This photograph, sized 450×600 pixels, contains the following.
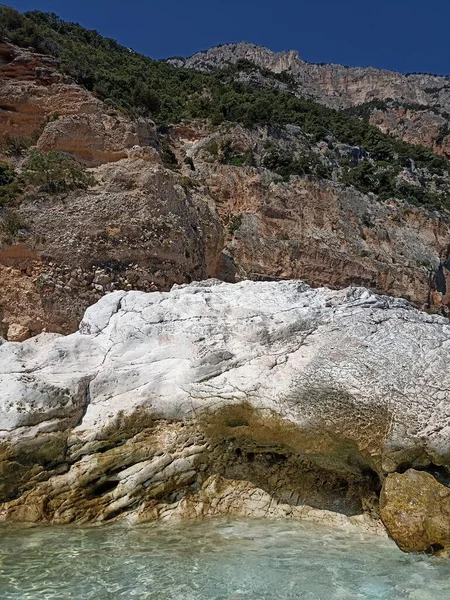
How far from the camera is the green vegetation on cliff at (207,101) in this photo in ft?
102

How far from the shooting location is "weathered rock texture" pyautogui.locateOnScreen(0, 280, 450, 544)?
6035 millimetres

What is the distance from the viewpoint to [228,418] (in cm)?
643

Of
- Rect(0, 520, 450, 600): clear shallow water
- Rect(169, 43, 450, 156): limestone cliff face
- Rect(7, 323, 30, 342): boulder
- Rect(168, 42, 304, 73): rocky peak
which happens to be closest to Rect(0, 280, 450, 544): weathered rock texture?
Rect(0, 520, 450, 600): clear shallow water

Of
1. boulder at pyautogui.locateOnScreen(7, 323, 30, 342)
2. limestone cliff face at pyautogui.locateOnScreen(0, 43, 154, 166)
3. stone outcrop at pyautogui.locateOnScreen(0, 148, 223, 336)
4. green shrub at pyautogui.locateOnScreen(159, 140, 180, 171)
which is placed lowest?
boulder at pyautogui.locateOnScreen(7, 323, 30, 342)

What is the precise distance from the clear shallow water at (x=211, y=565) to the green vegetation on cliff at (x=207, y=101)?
19.4 metres

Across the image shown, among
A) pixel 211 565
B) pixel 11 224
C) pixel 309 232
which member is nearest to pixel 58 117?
pixel 11 224

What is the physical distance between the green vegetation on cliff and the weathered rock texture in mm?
17452

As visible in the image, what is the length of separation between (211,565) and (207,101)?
132 feet

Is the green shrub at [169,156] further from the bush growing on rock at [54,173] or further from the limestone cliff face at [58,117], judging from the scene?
the bush growing on rock at [54,173]

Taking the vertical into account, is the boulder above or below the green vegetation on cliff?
below

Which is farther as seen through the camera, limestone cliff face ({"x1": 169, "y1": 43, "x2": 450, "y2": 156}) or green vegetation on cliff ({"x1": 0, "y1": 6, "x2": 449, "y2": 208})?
limestone cliff face ({"x1": 169, "y1": 43, "x2": 450, "y2": 156})

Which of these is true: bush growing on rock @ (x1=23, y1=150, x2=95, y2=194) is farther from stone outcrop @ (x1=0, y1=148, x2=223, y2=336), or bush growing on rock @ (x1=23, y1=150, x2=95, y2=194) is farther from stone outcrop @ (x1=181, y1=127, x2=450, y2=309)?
stone outcrop @ (x1=181, y1=127, x2=450, y2=309)

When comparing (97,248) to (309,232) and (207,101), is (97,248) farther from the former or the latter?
(207,101)

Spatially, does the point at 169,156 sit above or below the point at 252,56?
below
